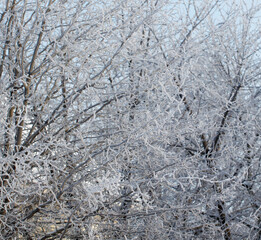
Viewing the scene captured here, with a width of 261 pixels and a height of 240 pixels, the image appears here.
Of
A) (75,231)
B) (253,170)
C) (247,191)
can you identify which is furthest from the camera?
(253,170)

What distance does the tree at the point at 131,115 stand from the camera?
3.73 metres

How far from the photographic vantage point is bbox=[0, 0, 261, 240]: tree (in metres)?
3.73

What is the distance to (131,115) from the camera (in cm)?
443

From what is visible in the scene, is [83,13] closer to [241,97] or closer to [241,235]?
[241,97]

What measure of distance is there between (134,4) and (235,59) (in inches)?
72.3

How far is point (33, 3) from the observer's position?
4.20m

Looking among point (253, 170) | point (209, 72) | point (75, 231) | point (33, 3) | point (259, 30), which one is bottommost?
point (75, 231)

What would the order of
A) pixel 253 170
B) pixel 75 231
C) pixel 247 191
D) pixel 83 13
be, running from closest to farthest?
pixel 83 13 < pixel 75 231 < pixel 247 191 < pixel 253 170

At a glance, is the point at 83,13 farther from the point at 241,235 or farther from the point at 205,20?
the point at 241,235

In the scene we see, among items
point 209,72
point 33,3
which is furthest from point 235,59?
point 33,3

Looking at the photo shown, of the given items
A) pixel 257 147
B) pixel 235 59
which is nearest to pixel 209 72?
pixel 235 59

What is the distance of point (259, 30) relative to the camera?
511cm

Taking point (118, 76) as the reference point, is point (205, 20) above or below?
above

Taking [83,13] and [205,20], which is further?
[205,20]
